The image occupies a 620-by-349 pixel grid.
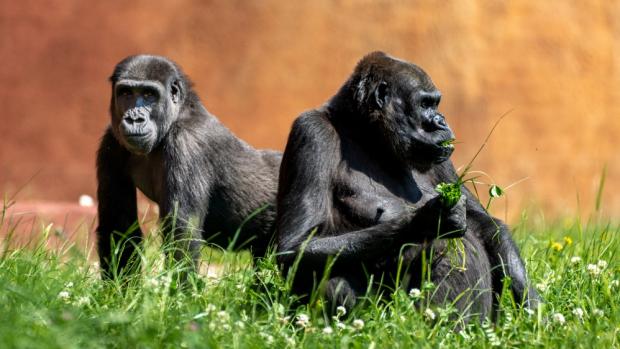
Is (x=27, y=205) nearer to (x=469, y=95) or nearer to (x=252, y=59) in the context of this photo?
(x=252, y=59)

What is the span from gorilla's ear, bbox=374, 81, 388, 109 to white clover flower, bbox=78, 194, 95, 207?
206 inches

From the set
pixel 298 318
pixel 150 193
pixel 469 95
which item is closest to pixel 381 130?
pixel 298 318

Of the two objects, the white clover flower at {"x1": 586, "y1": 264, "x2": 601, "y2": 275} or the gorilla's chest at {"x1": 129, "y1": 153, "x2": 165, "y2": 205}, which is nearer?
the white clover flower at {"x1": 586, "y1": 264, "x2": 601, "y2": 275}

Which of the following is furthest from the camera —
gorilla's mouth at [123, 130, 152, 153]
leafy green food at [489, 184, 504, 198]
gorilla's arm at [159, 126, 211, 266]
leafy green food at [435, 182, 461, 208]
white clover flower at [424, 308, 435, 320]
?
gorilla's mouth at [123, 130, 152, 153]

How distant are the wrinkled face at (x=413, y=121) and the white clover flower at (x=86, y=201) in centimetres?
526

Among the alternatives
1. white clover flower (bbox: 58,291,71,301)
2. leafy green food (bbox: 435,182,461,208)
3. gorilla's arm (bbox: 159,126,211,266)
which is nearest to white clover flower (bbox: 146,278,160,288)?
white clover flower (bbox: 58,291,71,301)

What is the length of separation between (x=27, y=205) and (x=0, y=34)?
7.11 feet

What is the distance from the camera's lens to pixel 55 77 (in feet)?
34.7

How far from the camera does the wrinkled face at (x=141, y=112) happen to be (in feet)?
21.2

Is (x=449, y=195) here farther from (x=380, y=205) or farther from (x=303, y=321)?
(x=303, y=321)

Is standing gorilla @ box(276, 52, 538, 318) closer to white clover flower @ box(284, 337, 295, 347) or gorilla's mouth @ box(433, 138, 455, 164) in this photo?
gorilla's mouth @ box(433, 138, 455, 164)

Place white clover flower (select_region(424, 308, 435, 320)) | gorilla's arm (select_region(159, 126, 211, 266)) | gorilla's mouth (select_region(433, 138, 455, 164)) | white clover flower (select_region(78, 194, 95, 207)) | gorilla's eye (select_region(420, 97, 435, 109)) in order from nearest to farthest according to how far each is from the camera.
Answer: white clover flower (select_region(424, 308, 435, 320))
gorilla's mouth (select_region(433, 138, 455, 164))
gorilla's eye (select_region(420, 97, 435, 109))
gorilla's arm (select_region(159, 126, 211, 266))
white clover flower (select_region(78, 194, 95, 207))

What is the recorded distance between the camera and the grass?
3.66 metres

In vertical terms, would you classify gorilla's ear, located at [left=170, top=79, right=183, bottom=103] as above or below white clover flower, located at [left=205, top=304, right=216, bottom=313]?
above
